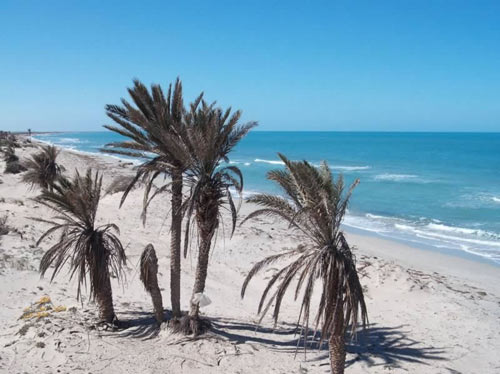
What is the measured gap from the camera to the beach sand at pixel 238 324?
9141mm

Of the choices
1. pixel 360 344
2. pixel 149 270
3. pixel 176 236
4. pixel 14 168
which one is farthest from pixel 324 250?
pixel 14 168

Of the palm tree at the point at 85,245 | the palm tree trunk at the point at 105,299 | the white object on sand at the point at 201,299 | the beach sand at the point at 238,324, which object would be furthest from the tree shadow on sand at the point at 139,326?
the white object on sand at the point at 201,299

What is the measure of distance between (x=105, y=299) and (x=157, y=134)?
4328mm

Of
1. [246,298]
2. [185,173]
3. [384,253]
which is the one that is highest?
[185,173]

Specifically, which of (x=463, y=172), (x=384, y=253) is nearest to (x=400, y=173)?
(x=463, y=172)

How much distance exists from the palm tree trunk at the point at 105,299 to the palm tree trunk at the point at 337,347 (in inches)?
216

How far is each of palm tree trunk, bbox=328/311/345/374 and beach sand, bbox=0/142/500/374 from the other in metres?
1.59

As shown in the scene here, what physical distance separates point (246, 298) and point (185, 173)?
701cm

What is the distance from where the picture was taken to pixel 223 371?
9.03 m

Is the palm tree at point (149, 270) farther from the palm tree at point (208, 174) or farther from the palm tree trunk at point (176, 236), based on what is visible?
the palm tree at point (208, 174)

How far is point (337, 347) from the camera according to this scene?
7.84 meters

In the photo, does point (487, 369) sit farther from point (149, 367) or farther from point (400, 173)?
point (400, 173)

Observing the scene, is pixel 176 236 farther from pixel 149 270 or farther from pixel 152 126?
pixel 152 126

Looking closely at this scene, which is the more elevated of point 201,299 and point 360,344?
point 201,299
